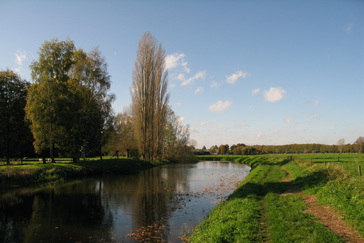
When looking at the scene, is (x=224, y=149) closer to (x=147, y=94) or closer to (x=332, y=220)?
(x=147, y=94)

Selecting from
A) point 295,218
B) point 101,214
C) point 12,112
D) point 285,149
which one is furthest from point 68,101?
point 285,149

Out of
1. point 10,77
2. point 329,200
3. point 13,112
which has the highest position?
point 10,77

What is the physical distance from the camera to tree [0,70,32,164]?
2631 cm

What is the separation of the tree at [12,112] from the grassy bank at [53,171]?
13.1 ft

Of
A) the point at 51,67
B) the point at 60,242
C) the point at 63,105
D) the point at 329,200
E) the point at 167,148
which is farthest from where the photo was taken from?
the point at 167,148

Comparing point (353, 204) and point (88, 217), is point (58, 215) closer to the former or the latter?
point (88, 217)

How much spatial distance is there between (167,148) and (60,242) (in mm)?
45878

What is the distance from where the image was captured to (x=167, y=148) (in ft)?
177

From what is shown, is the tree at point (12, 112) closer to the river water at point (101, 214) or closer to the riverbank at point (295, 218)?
the river water at point (101, 214)

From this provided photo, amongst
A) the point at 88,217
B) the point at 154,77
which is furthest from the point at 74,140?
the point at 88,217

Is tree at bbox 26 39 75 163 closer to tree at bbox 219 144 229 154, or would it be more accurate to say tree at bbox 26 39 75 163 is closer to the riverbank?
the riverbank

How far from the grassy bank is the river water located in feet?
7.34

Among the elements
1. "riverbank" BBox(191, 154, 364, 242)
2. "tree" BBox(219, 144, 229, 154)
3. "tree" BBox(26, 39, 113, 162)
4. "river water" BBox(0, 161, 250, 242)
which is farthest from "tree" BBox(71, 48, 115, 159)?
"tree" BBox(219, 144, 229, 154)

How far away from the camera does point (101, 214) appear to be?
11.5 m
